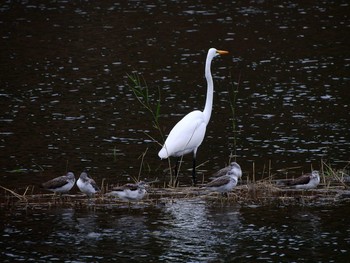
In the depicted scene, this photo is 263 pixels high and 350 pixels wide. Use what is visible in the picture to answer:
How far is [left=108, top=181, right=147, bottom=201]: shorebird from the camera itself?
16.6 m

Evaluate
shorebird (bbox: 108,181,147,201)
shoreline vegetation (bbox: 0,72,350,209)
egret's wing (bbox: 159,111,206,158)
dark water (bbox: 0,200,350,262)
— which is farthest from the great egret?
shorebird (bbox: 108,181,147,201)

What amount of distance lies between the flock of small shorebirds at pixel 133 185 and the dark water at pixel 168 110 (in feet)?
1.35

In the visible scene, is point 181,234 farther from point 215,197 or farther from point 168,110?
point 168,110

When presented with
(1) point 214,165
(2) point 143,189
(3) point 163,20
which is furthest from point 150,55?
(2) point 143,189

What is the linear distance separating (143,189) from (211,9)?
88.3 feet

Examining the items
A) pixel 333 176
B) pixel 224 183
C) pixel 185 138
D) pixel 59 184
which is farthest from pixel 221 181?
pixel 59 184

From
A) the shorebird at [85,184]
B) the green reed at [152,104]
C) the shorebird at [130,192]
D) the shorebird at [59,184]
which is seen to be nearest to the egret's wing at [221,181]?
the shorebird at [130,192]

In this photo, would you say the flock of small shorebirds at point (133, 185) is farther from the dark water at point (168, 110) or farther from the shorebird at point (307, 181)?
the dark water at point (168, 110)

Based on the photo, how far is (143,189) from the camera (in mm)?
16906

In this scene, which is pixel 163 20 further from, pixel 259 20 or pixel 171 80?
pixel 171 80

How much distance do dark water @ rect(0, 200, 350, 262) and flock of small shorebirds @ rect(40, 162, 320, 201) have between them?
0.36 m

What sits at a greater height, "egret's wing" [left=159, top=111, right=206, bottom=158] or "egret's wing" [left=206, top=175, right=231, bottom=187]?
"egret's wing" [left=159, top=111, right=206, bottom=158]

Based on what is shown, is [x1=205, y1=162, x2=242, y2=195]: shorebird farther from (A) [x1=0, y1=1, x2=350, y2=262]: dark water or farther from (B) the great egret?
(B) the great egret

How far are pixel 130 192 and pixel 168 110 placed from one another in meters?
9.79
